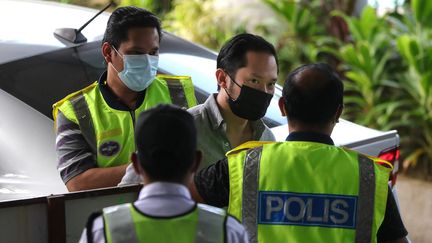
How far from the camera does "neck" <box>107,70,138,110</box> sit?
3281 mm

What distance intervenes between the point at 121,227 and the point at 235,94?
118cm

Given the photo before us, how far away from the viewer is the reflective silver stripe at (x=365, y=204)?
2354mm

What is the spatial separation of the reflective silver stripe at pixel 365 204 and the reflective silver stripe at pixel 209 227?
1.56ft

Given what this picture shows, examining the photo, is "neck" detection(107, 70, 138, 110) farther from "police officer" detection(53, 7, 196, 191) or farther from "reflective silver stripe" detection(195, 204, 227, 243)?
"reflective silver stripe" detection(195, 204, 227, 243)

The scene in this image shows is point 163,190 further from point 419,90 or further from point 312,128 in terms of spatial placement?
point 419,90

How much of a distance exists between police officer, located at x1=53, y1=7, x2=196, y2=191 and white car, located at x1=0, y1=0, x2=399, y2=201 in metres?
0.30

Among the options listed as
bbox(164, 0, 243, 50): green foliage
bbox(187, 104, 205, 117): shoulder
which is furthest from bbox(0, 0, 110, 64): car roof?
bbox(164, 0, 243, 50): green foliage

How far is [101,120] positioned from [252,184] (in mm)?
998

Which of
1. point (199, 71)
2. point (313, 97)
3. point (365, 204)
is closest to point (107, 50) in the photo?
point (199, 71)

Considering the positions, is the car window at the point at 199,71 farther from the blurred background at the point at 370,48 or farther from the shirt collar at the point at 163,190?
the blurred background at the point at 370,48

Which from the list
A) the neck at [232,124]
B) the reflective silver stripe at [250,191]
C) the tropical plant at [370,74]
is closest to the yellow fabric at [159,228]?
the reflective silver stripe at [250,191]

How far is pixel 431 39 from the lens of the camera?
300 inches

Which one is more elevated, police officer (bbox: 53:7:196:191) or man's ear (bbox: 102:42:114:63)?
man's ear (bbox: 102:42:114:63)

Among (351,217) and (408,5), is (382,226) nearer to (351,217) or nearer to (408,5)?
(351,217)
